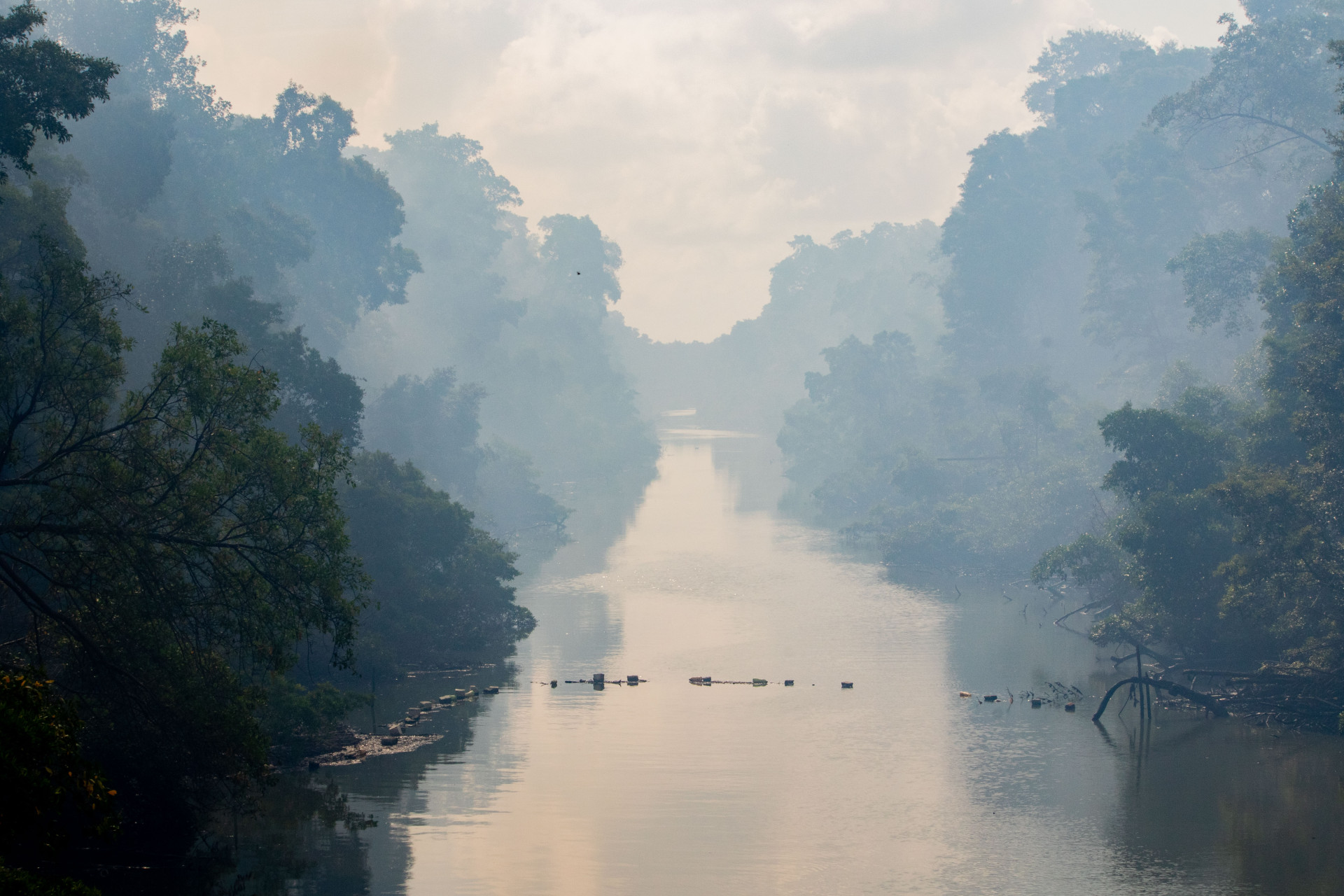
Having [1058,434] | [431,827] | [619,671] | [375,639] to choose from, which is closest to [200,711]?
[431,827]

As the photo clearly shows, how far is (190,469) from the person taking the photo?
20.9m

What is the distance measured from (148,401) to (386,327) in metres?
73.6

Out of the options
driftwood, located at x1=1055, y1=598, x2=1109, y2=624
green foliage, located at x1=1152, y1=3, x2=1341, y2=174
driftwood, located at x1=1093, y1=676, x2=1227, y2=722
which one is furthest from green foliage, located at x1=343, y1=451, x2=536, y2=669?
green foliage, located at x1=1152, y1=3, x2=1341, y2=174

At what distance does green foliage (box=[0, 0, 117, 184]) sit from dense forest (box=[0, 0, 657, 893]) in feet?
0.17

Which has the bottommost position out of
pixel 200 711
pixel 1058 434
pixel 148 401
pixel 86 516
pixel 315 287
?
pixel 200 711

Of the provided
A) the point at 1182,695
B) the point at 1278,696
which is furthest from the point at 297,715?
the point at 1278,696

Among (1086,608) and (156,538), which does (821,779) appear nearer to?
(156,538)

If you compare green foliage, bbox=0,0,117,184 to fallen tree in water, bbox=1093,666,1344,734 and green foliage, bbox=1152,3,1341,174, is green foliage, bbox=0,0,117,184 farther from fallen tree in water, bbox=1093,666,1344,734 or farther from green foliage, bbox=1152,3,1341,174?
green foliage, bbox=1152,3,1341,174

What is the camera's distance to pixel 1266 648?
1462 inches

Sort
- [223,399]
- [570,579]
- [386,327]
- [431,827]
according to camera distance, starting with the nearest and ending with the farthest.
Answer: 1. [223,399]
2. [431,827]
3. [570,579]
4. [386,327]

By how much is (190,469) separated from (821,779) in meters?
16.8

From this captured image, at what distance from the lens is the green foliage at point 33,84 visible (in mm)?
22203

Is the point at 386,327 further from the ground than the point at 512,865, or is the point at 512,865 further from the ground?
the point at 386,327

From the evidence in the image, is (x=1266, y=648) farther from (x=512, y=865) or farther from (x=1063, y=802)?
(x=512, y=865)
